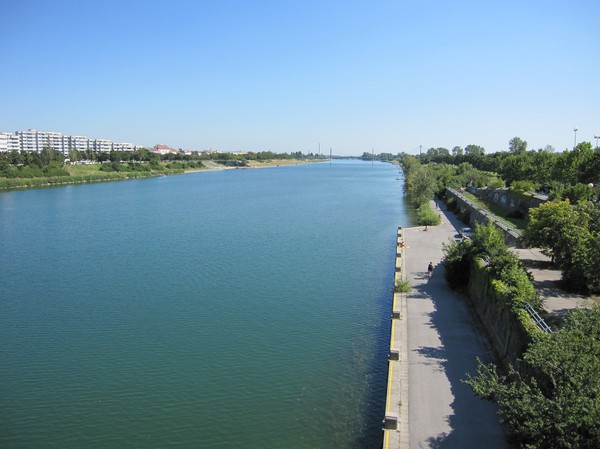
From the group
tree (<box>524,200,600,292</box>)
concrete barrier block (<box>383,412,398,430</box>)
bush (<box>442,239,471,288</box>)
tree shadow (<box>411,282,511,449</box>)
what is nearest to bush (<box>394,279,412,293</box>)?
tree shadow (<box>411,282,511,449</box>)

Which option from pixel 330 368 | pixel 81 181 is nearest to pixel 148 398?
pixel 330 368

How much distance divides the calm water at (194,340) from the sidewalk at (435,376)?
93cm

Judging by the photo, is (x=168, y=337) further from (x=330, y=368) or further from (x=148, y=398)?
(x=330, y=368)

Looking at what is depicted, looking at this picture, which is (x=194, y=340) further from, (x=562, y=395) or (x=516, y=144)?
(x=516, y=144)

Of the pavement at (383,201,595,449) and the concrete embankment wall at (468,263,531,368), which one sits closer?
the pavement at (383,201,595,449)

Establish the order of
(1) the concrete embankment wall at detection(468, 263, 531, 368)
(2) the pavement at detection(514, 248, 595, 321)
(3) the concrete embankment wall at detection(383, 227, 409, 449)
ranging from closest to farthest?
1. (3) the concrete embankment wall at detection(383, 227, 409, 449)
2. (1) the concrete embankment wall at detection(468, 263, 531, 368)
3. (2) the pavement at detection(514, 248, 595, 321)

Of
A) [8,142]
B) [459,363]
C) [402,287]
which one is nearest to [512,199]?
[402,287]

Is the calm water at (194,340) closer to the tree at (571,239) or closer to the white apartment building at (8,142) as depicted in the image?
the tree at (571,239)

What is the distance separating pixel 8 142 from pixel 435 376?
193491 mm

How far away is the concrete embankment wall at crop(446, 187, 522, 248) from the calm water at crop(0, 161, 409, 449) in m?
6.29

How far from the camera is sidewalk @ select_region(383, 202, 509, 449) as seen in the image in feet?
34.4

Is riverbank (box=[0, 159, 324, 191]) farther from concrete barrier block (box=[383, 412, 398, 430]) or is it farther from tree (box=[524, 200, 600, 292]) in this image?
concrete barrier block (box=[383, 412, 398, 430])

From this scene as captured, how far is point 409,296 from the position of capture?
20.1 meters

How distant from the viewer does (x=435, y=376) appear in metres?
13.1
